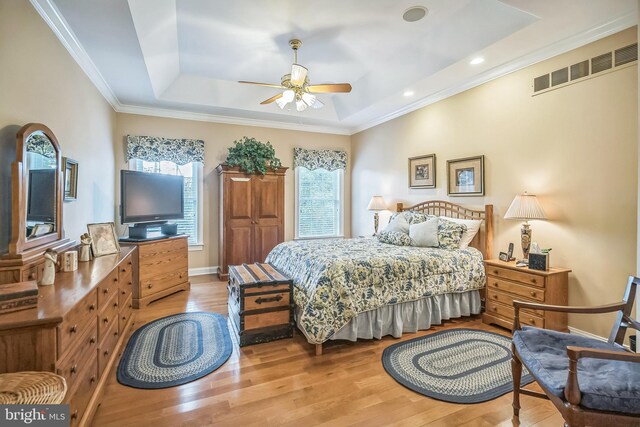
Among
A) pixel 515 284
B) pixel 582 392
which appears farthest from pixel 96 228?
pixel 515 284

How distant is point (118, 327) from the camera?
98.6 inches

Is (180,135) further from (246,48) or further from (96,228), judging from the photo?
(96,228)

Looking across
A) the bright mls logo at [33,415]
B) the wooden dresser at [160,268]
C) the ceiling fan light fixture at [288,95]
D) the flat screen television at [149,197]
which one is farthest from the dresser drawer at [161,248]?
the bright mls logo at [33,415]

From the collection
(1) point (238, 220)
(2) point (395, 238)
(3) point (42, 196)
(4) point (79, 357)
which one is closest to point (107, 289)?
(4) point (79, 357)

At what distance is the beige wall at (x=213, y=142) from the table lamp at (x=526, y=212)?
3857 mm

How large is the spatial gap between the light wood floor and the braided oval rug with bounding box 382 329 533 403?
80mm

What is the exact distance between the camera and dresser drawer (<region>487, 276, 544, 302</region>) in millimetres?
2816

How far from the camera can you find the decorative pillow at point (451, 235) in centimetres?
359

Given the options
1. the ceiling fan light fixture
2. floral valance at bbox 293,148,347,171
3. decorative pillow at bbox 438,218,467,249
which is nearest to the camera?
the ceiling fan light fixture

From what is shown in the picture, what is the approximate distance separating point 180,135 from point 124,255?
294 cm

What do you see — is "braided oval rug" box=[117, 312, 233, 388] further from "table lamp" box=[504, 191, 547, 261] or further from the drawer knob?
"table lamp" box=[504, 191, 547, 261]

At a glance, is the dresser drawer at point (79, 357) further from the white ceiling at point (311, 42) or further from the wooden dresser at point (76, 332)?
the white ceiling at point (311, 42)

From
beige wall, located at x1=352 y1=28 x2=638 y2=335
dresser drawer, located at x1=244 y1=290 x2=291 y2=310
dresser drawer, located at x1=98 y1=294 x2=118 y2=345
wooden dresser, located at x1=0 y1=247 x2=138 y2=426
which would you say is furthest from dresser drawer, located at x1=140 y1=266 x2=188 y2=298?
beige wall, located at x1=352 y1=28 x2=638 y2=335

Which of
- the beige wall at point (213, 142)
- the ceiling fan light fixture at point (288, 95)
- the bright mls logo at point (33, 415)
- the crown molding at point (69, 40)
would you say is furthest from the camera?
the beige wall at point (213, 142)
